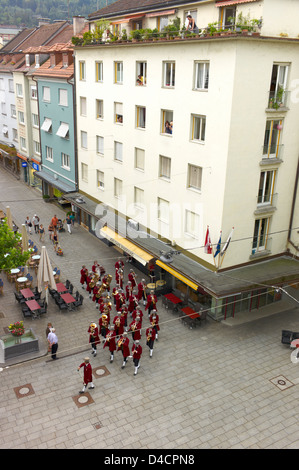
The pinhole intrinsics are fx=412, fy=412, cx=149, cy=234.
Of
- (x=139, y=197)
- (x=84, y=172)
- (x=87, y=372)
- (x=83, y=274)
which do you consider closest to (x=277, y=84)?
(x=139, y=197)

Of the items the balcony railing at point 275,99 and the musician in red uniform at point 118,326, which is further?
the balcony railing at point 275,99

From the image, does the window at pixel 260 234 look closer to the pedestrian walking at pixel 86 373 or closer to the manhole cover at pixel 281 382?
the manhole cover at pixel 281 382

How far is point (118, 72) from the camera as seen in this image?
2667 cm

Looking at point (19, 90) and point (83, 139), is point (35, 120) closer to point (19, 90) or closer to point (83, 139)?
point (19, 90)

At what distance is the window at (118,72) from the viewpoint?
2631cm

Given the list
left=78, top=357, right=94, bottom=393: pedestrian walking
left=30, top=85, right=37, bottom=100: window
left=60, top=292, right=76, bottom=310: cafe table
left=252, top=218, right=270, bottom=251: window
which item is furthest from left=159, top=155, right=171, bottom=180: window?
left=30, top=85, right=37, bottom=100: window

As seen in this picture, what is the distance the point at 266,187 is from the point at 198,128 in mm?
4706

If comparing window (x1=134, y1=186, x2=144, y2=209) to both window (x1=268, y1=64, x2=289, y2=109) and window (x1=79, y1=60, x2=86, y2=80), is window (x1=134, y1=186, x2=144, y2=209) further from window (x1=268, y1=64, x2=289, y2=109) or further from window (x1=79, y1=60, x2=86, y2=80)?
window (x1=79, y1=60, x2=86, y2=80)

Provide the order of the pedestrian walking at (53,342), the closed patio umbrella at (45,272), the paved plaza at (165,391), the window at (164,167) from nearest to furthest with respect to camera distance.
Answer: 1. the paved plaza at (165,391)
2. the pedestrian walking at (53,342)
3. the closed patio umbrella at (45,272)
4. the window at (164,167)

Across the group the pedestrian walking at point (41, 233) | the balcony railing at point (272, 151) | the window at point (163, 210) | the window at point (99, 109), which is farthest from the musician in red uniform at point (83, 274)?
the balcony railing at point (272, 151)

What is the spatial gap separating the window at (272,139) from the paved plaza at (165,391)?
8.63 meters

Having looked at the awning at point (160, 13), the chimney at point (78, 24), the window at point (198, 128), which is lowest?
the window at point (198, 128)

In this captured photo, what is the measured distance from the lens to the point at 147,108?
2388 centimetres
